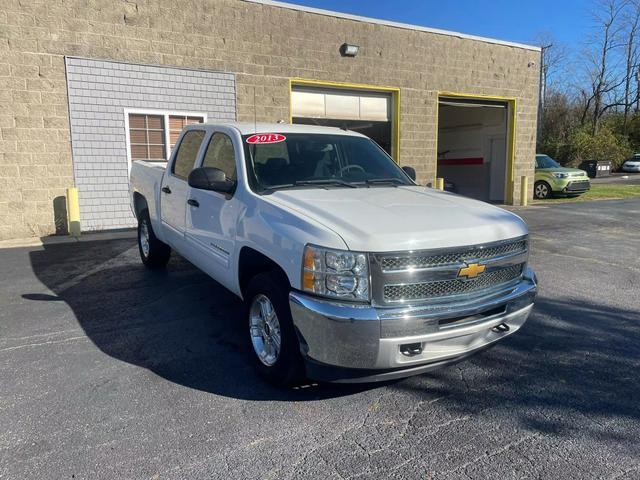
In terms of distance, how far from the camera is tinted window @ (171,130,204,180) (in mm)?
5406

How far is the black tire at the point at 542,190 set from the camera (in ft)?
64.8

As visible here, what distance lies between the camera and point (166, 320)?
5.13m

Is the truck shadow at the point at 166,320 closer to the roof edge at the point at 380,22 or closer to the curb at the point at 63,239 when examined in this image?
the curb at the point at 63,239

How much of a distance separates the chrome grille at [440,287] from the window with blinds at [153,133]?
910cm

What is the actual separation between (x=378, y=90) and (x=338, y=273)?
Answer: 12.0 metres

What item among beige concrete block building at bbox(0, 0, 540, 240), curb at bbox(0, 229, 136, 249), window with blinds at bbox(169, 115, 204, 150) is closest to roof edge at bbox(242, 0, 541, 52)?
beige concrete block building at bbox(0, 0, 540, 240)

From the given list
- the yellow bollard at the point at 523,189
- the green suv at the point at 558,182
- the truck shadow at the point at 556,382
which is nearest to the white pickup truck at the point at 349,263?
the truck shadow at the point at 556,382

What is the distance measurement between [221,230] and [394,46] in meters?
11.5

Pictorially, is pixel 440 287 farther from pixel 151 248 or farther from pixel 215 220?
pixel 151 248

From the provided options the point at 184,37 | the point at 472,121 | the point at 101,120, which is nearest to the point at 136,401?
the point at 101,120

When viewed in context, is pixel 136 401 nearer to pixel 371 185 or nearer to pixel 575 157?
pixel 371 185

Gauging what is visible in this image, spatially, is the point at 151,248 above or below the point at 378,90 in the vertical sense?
below

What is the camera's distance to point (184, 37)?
1127cm

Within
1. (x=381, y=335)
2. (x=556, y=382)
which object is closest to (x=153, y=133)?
(x=381, y=335)
